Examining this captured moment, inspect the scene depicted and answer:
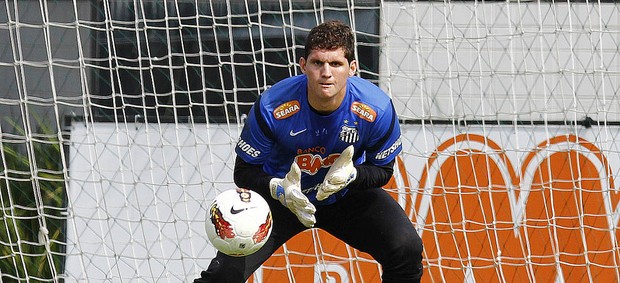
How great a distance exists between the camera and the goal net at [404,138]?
681 centimetres

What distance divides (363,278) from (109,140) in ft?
6.40

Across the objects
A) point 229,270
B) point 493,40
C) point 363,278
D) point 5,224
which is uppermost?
point 493,40

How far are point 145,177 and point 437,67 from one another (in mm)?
2096

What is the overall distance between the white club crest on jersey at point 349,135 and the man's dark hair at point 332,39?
332 millimetres

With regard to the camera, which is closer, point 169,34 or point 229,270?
point 229,270

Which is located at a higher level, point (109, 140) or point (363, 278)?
point (109, 140)

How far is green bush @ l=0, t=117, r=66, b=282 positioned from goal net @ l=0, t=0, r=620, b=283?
0.03m

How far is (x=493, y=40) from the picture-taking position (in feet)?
22.5

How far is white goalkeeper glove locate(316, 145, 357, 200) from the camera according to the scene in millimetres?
4594

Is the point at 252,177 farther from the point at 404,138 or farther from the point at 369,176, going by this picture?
the point at 404,138

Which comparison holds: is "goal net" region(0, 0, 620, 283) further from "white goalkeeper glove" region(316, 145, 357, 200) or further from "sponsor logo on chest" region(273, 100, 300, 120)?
"white goalkeeper glove" region(316, 145, 357, 200)

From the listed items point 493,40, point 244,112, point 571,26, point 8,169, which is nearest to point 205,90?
point 244,112

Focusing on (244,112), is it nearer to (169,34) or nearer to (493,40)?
(169,34)

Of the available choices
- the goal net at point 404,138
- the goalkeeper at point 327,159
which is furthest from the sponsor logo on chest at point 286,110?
the goal net at point 404,138
